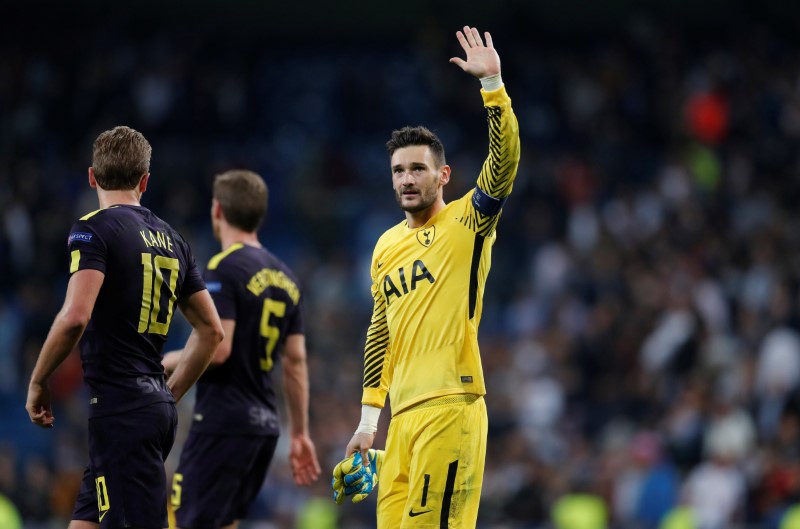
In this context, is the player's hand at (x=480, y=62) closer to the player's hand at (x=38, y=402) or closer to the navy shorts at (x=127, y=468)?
the navy shorts at (x=127, y=468)

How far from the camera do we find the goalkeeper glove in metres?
6.68

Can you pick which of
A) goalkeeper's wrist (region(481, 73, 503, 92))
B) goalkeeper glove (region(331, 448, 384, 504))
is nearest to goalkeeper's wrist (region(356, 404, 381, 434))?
goalkeeper glove (region(331, 448, 384, 504))

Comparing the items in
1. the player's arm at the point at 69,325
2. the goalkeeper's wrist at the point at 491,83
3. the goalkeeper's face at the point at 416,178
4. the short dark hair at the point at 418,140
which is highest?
the goalkeeper's wrist at the point at 491,83

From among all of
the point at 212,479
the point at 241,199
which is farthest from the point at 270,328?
the point at 212,479

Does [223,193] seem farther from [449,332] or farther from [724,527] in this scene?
[724,527]

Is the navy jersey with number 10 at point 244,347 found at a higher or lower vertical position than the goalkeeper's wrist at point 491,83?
lower

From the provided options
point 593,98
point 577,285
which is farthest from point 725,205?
point 593,98

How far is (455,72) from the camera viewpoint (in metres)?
20.9

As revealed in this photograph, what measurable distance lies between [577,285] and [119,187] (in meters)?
11.5

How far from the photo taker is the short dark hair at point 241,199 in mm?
8344

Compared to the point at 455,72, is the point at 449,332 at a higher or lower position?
lower

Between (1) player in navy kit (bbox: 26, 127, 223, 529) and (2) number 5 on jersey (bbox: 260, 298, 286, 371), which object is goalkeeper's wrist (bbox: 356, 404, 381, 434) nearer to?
(1) player in navy kit (bbox: 26, 127, 223, 529)

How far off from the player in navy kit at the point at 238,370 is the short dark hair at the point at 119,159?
1738 millimetres

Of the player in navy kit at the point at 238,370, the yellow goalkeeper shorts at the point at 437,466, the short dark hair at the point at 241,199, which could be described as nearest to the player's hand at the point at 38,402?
the player in navy kit at the point at 238,370
